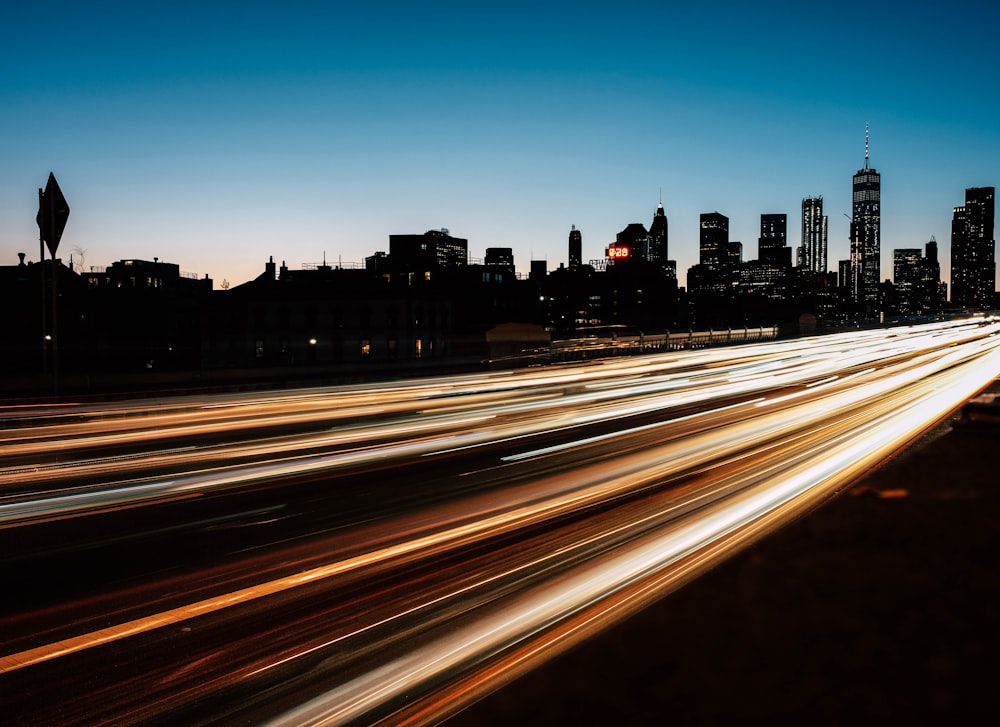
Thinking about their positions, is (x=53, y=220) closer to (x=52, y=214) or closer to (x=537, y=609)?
(x=52, y=214)

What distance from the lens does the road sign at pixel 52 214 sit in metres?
23.5

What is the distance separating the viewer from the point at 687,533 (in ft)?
26.5

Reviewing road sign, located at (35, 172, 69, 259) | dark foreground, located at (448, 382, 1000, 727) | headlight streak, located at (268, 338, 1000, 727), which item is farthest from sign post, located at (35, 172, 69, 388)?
dark foreground, located at (448, 382, 1000, 727)

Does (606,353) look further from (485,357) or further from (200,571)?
(200,571)

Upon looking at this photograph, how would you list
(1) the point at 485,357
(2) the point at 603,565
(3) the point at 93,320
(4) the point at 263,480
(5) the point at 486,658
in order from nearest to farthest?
(5) the point at 486,658, (2) the point at 603,565, (4) the point at 263,480, (1) the point at 485,357, (3) the point at 93,320

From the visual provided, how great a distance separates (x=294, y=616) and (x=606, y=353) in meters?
38.8

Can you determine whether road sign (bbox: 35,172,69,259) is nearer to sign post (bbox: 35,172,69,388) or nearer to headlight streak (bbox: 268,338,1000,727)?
sign post (bbox: 35,172,69,388)

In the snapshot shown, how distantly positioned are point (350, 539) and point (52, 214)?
67.4 ft

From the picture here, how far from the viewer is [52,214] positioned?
77.1 feet

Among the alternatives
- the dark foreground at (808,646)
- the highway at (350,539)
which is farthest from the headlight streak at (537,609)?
the dark foreground at (808,646)

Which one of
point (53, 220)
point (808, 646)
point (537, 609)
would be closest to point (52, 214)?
point (53, 220)

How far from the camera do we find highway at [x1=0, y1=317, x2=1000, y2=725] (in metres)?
4.99

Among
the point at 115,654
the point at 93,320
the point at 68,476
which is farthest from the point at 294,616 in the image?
the point at 93,320

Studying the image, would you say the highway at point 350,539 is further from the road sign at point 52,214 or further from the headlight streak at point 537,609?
the road sign at point 52,214
